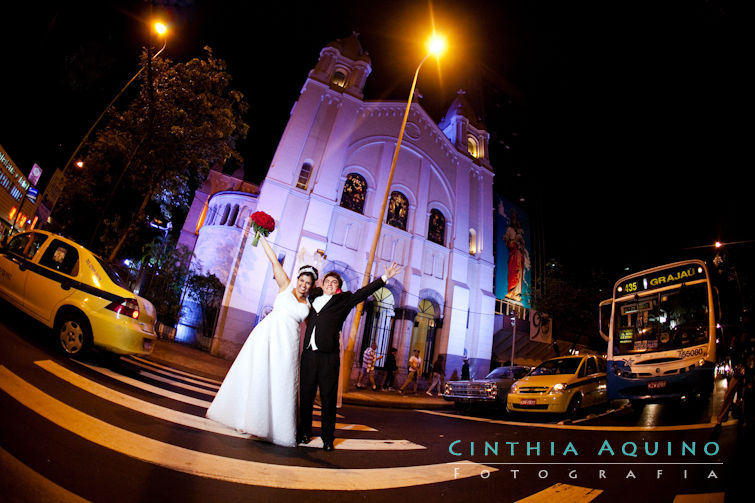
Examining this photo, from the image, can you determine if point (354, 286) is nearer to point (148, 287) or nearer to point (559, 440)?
point (148, 287)

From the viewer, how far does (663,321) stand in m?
7.82

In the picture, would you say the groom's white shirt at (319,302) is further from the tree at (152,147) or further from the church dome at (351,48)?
the church dome at (351,48)

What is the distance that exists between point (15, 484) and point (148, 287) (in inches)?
620

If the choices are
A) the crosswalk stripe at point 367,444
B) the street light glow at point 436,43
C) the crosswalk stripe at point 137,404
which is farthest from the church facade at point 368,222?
the crosswalk stripe at point 367,444

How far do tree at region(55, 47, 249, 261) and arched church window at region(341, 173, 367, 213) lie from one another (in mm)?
6912

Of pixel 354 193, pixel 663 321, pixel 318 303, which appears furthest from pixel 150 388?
pixel 354 193

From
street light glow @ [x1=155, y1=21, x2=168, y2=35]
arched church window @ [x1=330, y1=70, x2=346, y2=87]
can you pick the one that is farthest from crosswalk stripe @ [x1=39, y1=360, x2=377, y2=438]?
arched church window @ [x1=330, y1=70, x2=346, y2=87]

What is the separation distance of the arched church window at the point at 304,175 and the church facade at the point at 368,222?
0.19 ft

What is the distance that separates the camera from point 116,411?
10.2 feet

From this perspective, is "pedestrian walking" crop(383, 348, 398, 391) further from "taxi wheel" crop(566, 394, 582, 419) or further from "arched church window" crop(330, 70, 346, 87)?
"arched church window" crop(330, 70, 346, 87)

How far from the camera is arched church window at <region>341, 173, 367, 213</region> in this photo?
19312mm

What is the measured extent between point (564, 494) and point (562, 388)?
5924 mm

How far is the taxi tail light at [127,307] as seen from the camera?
522 cm

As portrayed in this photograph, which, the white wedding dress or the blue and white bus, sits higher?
the blue and white bus
